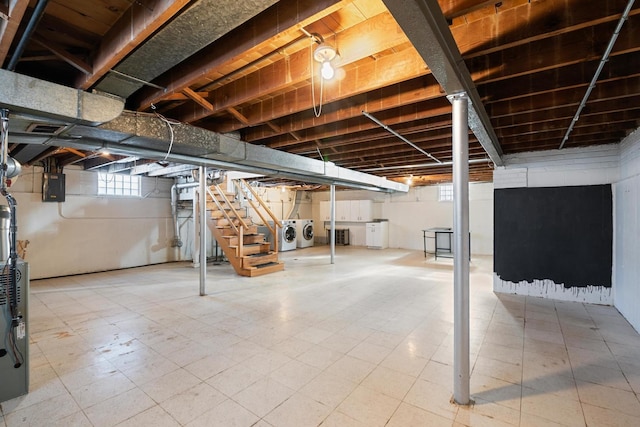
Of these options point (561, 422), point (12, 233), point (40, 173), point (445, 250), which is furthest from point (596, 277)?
point (40, 173)

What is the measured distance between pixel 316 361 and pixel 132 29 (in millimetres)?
2692

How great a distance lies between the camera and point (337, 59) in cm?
190

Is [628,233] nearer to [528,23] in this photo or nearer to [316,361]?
[528,23]

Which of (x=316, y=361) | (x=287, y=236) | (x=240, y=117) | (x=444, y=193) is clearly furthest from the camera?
(x=287, y=236)

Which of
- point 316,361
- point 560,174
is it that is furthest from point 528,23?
point 560,174

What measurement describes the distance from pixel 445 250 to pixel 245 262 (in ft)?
21.8

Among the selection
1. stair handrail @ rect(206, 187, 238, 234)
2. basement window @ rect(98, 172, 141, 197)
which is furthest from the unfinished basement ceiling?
basement window @ rect(98, 172, 141, 197)

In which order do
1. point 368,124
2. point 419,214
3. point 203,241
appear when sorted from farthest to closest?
point 419,214 → point 203,241 → point 368,124

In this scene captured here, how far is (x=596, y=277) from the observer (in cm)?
416

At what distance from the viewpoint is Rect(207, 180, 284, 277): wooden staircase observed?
19.8ft

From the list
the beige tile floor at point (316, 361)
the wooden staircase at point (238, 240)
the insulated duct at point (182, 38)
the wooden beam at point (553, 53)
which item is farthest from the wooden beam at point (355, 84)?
the wooden staircase at point (238, 240)

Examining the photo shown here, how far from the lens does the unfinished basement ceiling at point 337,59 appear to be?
1523mm

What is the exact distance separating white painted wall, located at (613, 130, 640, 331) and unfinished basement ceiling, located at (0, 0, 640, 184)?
0.52 meters

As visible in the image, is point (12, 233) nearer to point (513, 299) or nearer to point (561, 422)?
point (561, 422)
